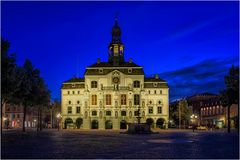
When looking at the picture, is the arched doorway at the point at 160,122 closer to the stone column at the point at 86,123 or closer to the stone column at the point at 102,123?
the stone column at the point at 102,123

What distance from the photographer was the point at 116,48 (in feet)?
390

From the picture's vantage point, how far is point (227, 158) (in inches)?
764

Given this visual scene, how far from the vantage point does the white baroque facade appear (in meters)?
108

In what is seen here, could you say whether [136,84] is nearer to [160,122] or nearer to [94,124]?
[160,122]

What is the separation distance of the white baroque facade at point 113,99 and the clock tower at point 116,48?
16.3 feet

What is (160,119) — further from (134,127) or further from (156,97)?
(134,127)

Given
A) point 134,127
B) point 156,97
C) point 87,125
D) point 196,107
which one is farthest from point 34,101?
point 196,107

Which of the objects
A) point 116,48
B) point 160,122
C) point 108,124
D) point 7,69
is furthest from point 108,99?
point 7,69

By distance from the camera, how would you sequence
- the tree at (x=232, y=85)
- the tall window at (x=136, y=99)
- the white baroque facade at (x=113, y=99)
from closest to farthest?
the tree at (x=232, y=85), the white baroque facade at (x=113, y=99), the tall window at (x=136, y=99)

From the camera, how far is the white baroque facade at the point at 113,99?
10831 cm

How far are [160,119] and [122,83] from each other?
50.1 ft

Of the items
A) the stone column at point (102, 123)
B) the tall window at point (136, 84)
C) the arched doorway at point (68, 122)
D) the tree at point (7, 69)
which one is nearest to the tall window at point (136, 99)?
the tall window at point (136, 84)

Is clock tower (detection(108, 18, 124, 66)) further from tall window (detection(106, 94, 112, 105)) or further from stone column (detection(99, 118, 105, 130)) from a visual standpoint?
stone column (detection(99, 118, 105, 130))

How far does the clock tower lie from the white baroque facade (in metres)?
4.97
